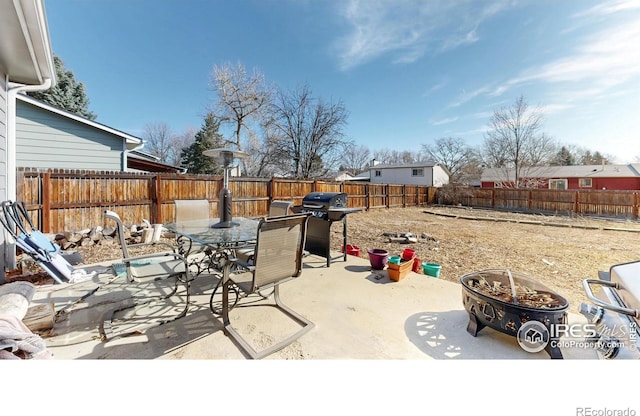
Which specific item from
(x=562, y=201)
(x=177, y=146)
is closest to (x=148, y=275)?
(x=562, y=201)

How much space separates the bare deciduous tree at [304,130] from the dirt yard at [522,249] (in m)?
8.90

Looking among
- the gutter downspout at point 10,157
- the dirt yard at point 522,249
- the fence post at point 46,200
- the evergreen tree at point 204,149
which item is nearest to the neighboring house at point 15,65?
the gutter downspout at point 10,157

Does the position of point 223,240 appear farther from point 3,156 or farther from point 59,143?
point 59,143

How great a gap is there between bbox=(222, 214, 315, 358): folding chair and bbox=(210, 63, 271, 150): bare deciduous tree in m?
14.0

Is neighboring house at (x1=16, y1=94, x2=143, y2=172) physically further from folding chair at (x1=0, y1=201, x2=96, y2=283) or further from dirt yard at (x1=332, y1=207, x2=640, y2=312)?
dirt yard at (x1=332, y1=207, x2=640, y2=312)

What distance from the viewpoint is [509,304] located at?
5.38 ft

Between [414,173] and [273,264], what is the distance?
73.8 feet

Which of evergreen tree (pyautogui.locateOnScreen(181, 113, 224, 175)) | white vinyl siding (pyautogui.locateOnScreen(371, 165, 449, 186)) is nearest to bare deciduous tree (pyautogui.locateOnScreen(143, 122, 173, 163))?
evergreen tree (pyautogui.locateOnScreen(181, 113, 224, 175))

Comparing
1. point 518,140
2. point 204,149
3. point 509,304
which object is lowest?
point 509,304

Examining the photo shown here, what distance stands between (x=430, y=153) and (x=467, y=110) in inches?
945

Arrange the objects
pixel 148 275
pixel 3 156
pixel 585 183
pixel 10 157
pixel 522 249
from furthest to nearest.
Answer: pixel 585 183, pixel 522 249, pixel 10 157, pixel 3 156, pixel 148 275

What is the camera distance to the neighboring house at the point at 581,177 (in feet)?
54.9

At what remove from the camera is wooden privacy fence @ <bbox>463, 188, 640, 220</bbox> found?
10.4m
